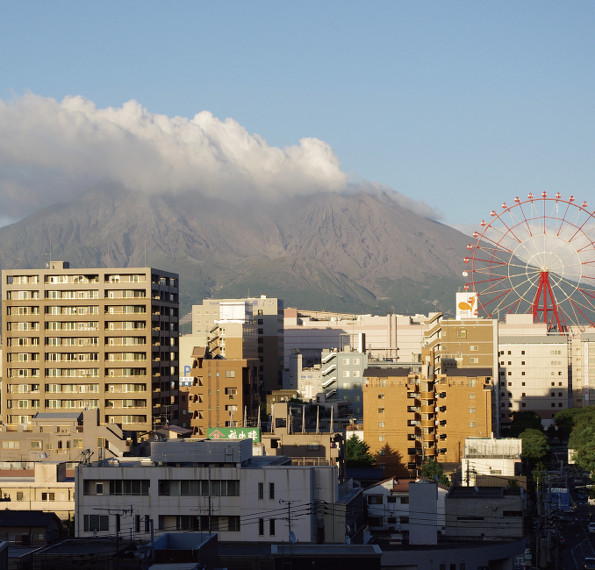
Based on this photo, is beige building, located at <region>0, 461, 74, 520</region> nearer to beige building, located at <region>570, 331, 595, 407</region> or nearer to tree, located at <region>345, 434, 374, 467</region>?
tree, located at <region>345, 434, 374, 467</region>

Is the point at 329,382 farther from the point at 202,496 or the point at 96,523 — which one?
the point at 96,523

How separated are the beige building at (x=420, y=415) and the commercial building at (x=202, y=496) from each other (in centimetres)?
5202

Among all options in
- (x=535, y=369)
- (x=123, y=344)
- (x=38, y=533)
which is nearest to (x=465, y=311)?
(x=535, y=369)

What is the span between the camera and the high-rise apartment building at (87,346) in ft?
366

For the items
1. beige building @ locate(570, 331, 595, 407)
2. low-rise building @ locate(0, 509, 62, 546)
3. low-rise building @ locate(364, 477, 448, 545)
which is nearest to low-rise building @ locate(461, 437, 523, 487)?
low-rise building @ locate(364, 477, 448, 545)

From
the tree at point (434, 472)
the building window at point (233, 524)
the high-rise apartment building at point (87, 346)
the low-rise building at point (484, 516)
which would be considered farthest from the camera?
the high-rise apartment building at point (87, 346)

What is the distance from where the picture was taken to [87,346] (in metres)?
113

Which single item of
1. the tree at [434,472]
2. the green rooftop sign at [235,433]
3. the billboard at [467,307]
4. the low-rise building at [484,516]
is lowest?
the low-rise building at [484,516]

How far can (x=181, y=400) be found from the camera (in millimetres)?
125562

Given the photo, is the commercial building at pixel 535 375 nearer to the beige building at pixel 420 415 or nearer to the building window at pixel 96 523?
the beige building at pixel 420 415

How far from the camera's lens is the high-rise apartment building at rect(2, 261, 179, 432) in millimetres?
111625

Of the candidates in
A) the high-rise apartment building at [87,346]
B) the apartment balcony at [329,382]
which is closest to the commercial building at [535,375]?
the apartment balcony at [329,382]

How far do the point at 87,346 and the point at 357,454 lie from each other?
2940cm

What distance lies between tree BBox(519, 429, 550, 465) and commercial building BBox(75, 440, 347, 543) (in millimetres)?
62268
